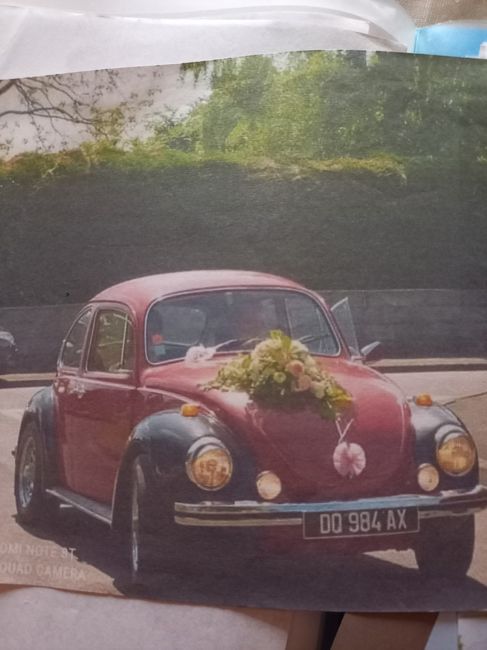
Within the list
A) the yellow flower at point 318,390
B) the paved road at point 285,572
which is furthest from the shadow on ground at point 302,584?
the yellow flower at point 318,390

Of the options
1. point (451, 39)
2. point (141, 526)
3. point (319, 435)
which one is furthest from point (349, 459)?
point (451, 39)

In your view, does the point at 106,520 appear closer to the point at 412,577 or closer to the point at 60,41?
the point at 412,577

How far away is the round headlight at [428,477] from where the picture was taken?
46cm

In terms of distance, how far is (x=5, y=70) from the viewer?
0.55 m

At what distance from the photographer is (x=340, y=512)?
452 millimetres

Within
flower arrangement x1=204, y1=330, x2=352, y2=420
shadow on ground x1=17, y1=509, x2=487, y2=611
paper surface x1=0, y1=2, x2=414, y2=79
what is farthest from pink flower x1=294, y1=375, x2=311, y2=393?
paper surface x1=0, y1=2, x2=414, y2=79

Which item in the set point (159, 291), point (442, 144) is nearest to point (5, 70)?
point (159, 291)

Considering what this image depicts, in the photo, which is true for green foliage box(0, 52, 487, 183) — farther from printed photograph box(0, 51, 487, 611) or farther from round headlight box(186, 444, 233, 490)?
round headlight box(186, 444, 233, 490)

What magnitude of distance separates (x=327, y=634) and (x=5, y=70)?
1.55 ft

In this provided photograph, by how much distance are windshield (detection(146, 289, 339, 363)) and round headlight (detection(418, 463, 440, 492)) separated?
9 centimetres

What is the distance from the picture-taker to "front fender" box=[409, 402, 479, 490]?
0.46 meters

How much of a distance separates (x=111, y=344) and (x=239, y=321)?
9 centimetres

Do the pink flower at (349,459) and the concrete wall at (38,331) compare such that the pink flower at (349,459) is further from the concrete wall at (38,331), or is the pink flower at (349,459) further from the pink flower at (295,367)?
the concrete wall at (38,331)

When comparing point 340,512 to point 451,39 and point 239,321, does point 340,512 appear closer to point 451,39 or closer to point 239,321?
point 239,321
